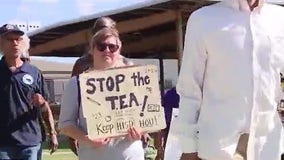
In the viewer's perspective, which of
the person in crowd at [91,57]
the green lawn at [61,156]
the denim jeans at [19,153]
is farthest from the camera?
the green lawn at [61,156]

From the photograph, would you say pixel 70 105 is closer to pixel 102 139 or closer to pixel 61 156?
pixel 102 139

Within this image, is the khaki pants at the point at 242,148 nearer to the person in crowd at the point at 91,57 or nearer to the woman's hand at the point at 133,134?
the woman's hand at the point at 133,134

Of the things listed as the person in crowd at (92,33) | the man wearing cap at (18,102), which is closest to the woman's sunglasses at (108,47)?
the person in crowd at (92,33)

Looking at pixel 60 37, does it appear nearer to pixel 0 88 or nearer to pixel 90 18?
pixel 90 18

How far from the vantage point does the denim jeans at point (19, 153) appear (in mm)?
7543

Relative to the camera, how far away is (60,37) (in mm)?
19969

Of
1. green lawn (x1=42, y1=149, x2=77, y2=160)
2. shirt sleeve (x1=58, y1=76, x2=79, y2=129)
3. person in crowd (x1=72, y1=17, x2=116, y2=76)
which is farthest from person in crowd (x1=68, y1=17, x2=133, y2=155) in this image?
green lawn (x1=42, y1=149, x2=77, y2=160)

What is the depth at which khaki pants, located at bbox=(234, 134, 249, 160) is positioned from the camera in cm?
396

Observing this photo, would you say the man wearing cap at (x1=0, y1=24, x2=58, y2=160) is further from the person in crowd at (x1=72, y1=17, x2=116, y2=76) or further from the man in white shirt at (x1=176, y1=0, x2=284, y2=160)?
the man in white shirt at (x1=176, y1=0, x2=284, y2=160)

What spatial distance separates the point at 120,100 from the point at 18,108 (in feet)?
5.69

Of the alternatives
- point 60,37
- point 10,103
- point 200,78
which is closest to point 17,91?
point 10,103

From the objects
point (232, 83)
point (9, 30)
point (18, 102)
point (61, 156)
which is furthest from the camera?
point (61, 156)

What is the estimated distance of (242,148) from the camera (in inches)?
Answer: 157

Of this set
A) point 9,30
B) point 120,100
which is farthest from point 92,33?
point 9,30
